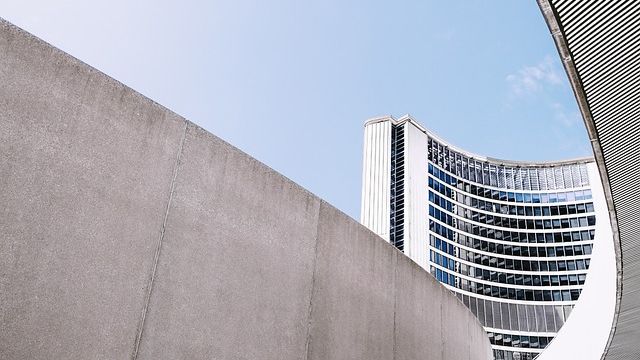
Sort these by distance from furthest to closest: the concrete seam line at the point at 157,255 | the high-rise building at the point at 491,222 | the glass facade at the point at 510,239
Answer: the glass facade at the point at 510,239, the high-rise building at the point at 491,222, the concrete seam line at the point at 157,255

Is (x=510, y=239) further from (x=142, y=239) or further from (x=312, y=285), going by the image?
(x=142, y=239)

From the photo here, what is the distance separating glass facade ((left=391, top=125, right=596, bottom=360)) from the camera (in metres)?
73.8

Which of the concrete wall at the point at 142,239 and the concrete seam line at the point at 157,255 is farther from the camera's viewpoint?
the concrete seam line at the point at 157,255

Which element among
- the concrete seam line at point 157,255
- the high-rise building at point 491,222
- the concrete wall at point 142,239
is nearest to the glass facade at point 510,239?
the high-rise building at point 491,222

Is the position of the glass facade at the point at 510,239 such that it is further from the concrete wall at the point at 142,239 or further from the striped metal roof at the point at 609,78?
the concrete wall at the point at 142,239

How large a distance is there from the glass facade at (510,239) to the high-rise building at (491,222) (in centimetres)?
A: 15

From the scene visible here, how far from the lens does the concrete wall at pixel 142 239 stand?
11.4ft

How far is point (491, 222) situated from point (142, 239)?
277 feet

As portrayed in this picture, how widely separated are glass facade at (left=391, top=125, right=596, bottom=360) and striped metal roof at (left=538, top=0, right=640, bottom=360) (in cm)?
6281

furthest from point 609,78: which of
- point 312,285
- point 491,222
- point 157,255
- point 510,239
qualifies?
point 491,222

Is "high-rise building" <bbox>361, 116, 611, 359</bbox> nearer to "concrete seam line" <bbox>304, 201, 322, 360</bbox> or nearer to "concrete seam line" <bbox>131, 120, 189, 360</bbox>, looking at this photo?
"concrete seam line" <bbox>304, 201, 322, 360</bbox>

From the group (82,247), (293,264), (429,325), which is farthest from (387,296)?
(82,247)

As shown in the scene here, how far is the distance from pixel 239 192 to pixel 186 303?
3.62ft

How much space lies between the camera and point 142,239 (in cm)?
404
